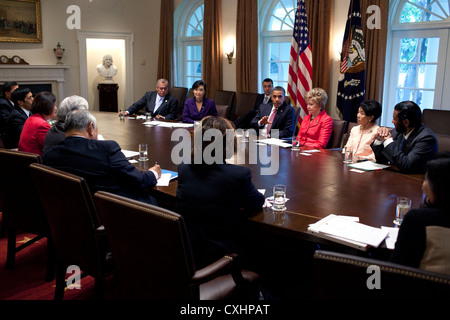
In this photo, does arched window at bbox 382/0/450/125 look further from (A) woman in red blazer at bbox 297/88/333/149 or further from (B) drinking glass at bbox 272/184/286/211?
(B) drinking glass at bbox 272/184/286/211

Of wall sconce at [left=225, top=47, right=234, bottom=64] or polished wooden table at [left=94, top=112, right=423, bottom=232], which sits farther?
wall sconce at [left=225, top=47, right=234, bottom=64]

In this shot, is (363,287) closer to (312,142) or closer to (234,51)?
(312,142)

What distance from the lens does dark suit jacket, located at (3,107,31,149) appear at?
13.8 feet

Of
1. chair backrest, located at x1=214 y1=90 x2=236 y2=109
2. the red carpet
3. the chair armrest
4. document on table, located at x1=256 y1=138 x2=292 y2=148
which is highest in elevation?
chair backrest, located at x1=214 y1=90 x2=236 y2=109

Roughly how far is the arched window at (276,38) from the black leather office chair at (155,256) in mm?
6139

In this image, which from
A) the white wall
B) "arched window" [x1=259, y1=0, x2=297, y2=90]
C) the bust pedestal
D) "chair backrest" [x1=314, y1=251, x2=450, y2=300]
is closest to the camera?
"chair backrest" [x1=314, y1=251, x2=450, y2=300]

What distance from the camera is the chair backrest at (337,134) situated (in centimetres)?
433

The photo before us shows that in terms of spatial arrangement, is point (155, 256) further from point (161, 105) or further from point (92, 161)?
point (161, 105)

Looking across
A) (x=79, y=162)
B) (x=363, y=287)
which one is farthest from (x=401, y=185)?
(x=79, y=162)

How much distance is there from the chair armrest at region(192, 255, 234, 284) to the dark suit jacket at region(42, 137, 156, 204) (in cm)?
90

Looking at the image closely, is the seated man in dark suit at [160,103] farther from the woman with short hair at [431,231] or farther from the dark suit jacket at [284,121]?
the woman with short hair at [431,231]

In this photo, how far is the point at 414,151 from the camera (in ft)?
10.1

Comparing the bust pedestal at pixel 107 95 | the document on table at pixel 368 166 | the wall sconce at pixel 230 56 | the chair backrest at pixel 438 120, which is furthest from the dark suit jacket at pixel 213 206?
the bust pedestal at pixel 107 95

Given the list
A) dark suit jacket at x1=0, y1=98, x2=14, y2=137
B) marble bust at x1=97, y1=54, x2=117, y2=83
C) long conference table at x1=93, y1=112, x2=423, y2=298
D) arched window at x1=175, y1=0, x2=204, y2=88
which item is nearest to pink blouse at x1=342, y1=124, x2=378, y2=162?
long conference table at x1=93, y1=112, x2=423, y2=298
